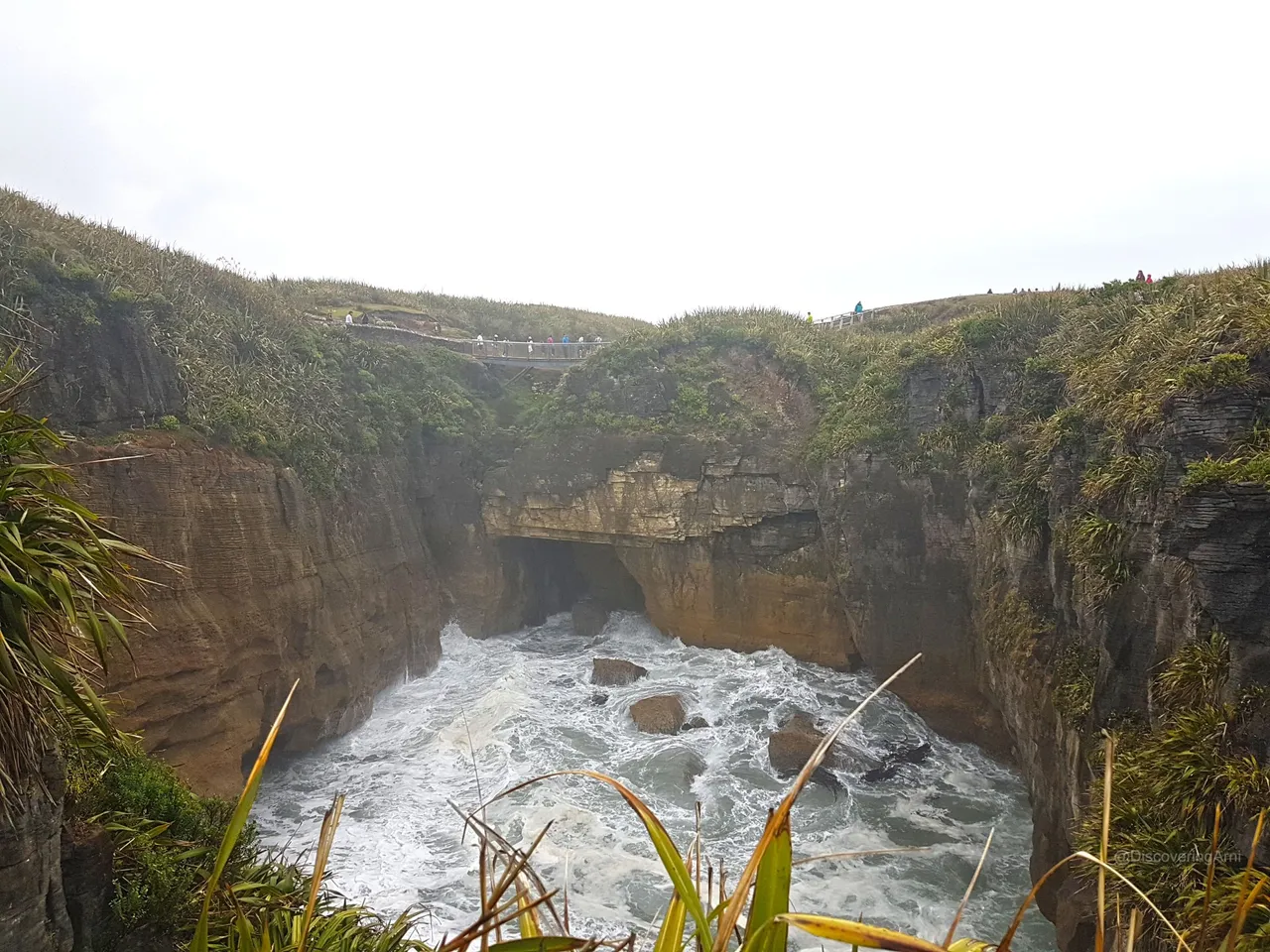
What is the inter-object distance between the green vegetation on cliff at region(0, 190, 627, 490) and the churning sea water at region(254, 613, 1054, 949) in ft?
17.1

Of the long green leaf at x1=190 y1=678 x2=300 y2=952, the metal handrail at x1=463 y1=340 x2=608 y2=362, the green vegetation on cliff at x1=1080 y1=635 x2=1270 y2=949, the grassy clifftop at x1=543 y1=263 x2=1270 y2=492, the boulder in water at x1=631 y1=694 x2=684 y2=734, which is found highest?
the metal handrail at x1=463 y1=340 x2=608 y2=362

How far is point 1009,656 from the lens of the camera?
33.2 feet

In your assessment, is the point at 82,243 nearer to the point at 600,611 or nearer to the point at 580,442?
the point at 580,442

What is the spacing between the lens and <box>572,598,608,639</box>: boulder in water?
63.3ft

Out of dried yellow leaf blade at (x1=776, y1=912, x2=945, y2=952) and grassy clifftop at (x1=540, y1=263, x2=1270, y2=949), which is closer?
dried yellow leaf blade at (x1=776, y1=912, x2=945, y2=952)

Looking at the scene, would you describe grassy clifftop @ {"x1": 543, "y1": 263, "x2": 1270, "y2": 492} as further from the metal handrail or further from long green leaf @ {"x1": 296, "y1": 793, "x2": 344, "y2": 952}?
long green leaf @ {"x1": 296, "y1": 793, "x2": 344, "y2": 952}

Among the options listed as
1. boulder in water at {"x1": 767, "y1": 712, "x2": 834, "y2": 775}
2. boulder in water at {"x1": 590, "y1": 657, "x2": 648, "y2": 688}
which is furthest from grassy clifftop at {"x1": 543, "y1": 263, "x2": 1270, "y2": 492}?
boulder in water at {"x1": 590, "y1": 657, "x2": 648, "y2": 688}

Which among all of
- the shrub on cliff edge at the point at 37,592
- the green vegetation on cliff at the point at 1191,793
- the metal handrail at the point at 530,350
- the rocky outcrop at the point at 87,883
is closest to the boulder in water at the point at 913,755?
the green vegetation on cliff at the point at 1191,793

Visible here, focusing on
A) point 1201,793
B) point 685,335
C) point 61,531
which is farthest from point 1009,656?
point 685,335

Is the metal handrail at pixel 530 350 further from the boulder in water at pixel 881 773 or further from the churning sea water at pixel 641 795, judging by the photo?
the boulder in water at pixel 881 773

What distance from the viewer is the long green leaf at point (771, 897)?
1.66m

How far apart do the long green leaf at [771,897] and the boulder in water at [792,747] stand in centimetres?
1116

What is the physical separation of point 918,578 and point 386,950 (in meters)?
11.2

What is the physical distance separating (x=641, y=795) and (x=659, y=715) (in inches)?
102
